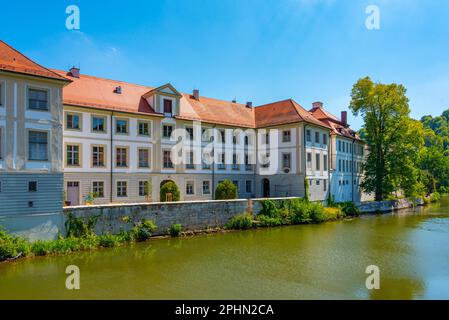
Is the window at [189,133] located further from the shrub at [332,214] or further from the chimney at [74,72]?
the shrub at [332,214]

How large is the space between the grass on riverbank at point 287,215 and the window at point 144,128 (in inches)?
364

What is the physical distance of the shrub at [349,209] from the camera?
31.5 m

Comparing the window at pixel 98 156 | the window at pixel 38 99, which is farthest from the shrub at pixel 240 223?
the window at pixel 38 99

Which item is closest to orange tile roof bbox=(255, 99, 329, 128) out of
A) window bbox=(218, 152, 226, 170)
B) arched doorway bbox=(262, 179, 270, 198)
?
window bbox=(218, 152, 226, 170)

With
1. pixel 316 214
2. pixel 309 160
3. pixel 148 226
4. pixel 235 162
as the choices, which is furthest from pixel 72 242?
pixel 309 160

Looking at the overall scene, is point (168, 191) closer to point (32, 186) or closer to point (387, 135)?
point (32, 186)

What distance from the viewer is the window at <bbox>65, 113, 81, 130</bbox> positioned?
22047mm

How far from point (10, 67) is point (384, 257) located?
63.5ft

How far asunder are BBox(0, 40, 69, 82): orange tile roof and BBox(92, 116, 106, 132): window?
675 cm

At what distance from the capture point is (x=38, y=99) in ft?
53.9

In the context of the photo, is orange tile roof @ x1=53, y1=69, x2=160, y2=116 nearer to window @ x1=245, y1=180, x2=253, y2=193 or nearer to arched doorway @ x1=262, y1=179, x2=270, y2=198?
window @ x1=245, y1=180, x2=253, y2=193

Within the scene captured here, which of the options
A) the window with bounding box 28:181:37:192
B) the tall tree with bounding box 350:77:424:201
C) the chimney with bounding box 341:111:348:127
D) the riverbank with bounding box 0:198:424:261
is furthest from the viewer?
the chimney with bounding box 341:111:348:127
